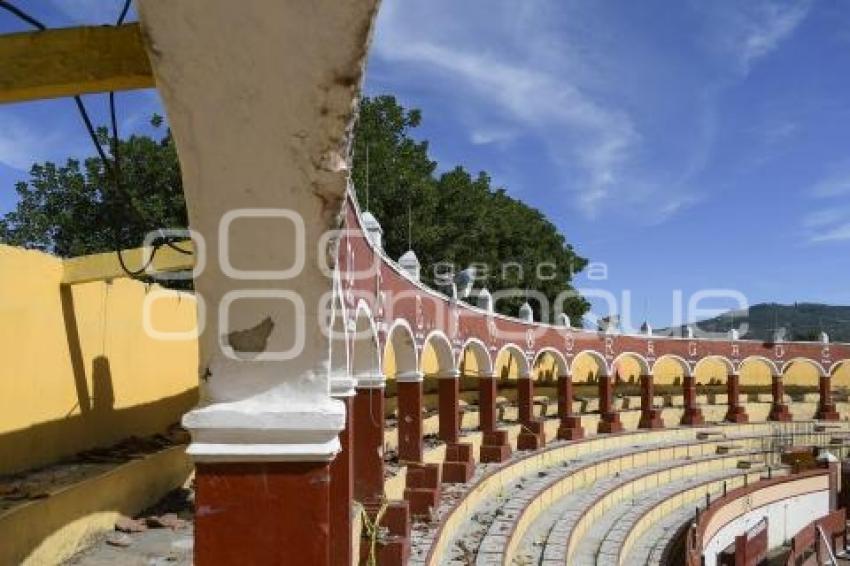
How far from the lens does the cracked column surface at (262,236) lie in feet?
7.25

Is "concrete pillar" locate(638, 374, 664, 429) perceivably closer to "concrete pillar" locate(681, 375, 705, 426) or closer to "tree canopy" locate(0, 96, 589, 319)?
"concrete pillar" locate(681, 375, 705, 426)

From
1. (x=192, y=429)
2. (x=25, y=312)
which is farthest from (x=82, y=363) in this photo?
(x=192, y=429)

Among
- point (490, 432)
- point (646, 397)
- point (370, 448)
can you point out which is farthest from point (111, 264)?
point (646, 397)

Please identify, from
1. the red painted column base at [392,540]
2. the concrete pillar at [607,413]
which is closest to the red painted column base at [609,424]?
the concrete pillar at [607,413]

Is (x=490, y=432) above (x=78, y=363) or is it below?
below

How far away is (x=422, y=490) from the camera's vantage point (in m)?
10.6

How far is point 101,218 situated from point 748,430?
20859 millimetres

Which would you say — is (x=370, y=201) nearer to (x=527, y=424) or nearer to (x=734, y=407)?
(x=527, y=424)

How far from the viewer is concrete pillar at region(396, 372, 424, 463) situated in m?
12.6

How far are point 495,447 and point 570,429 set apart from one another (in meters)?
4.90

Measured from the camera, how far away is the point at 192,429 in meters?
2.35

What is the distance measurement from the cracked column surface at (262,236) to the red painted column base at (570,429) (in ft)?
60.5

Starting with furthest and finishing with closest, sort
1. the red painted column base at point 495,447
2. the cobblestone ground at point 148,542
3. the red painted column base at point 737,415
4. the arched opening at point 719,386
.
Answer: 1. the arched opening at point 719,386
2. the red painted column base at point 737,415
3. the red painted column base at point 495,447
4. the cobblestone ground at point 148,542

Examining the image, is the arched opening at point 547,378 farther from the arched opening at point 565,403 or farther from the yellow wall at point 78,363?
the yellow wall at point 78,363
